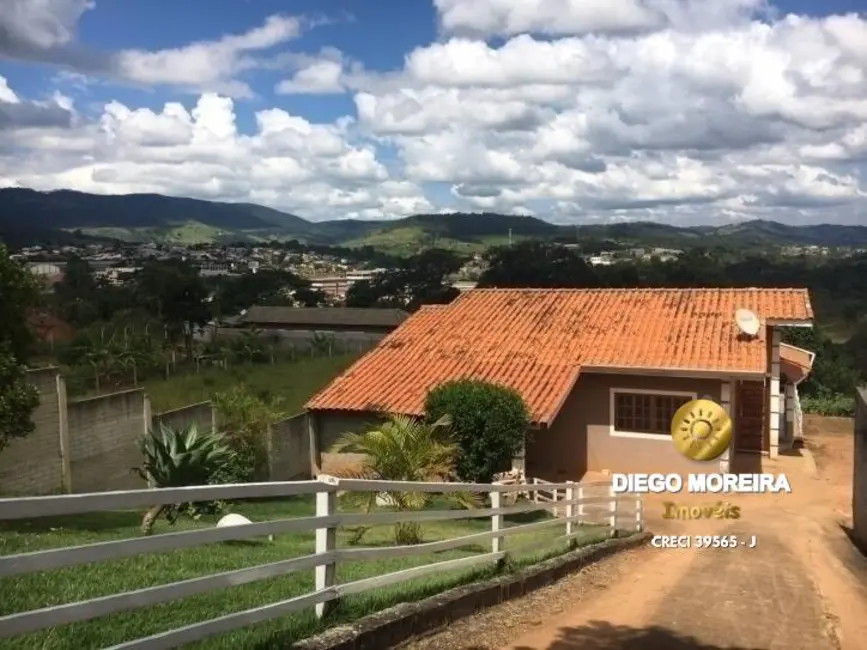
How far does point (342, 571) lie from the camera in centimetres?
676

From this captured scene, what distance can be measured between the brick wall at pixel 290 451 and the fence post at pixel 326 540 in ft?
45.9

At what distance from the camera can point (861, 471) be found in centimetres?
1283

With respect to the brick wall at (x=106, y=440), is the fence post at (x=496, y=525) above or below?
above

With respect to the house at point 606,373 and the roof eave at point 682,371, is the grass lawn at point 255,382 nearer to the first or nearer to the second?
the house at point 606,373

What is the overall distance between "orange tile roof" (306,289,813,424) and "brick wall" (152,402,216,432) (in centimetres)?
233

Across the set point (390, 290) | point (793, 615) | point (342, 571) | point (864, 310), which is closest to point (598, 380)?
point (793, 615)

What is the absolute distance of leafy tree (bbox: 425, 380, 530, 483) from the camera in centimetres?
1588

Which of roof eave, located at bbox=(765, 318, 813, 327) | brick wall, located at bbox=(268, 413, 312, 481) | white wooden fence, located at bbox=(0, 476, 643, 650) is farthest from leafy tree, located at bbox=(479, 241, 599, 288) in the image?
white wooden fence, located at bbox=(0, 476, 643, 650)

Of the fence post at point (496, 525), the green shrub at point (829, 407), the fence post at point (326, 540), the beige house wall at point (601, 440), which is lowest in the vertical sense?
the green shrub at point (829, 407)

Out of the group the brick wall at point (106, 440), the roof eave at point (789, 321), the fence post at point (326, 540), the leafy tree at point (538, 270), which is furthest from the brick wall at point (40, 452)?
the leafy tree at point (538, 270)

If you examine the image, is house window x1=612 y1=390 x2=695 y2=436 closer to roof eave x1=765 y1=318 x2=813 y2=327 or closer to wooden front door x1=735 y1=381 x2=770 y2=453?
roof eave x1=765 y1=318 x2=813 y2=327

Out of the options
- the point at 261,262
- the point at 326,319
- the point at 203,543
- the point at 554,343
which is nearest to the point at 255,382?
the point at 554,343

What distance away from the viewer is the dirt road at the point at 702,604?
5.99m

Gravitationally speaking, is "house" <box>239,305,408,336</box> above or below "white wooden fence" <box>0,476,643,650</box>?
below
